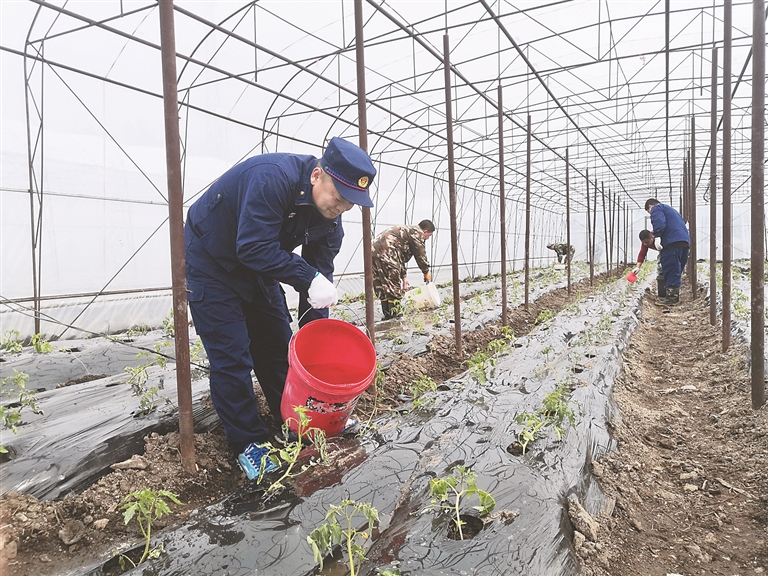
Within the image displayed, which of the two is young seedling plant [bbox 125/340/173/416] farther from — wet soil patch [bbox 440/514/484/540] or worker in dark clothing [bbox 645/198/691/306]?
worker in dark clothing [bbox 645/198/691/306]

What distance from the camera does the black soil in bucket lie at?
1758 millimetres

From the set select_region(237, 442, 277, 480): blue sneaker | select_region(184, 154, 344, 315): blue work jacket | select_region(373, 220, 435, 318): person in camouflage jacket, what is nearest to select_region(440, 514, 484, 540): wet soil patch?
select_region(237, 442, 277, 480): blue sneaker

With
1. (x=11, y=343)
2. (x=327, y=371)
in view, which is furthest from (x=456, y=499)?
(x=11, y=343)

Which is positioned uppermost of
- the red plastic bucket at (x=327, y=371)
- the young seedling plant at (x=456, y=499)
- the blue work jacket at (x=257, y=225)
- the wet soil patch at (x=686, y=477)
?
the blue work jacket at (x=257, y=225)

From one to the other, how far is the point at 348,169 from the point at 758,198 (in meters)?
2.83

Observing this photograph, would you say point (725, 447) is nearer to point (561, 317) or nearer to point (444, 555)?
point (444, 555)

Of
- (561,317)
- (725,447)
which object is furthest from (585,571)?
(561,317)

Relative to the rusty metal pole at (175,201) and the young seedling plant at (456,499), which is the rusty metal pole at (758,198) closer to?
the young seedling plant at (456,499)

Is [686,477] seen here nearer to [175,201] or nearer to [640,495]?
[640,495]

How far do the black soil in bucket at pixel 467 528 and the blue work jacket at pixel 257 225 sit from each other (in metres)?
1.27

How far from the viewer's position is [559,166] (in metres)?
20.4

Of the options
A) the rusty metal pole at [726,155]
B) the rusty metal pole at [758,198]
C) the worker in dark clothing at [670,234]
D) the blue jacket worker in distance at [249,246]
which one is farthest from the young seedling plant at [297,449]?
the worker in dark clothing at [670,234]

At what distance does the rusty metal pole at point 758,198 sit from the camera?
297cm

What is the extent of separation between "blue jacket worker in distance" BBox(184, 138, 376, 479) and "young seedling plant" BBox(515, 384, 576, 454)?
1227mm
